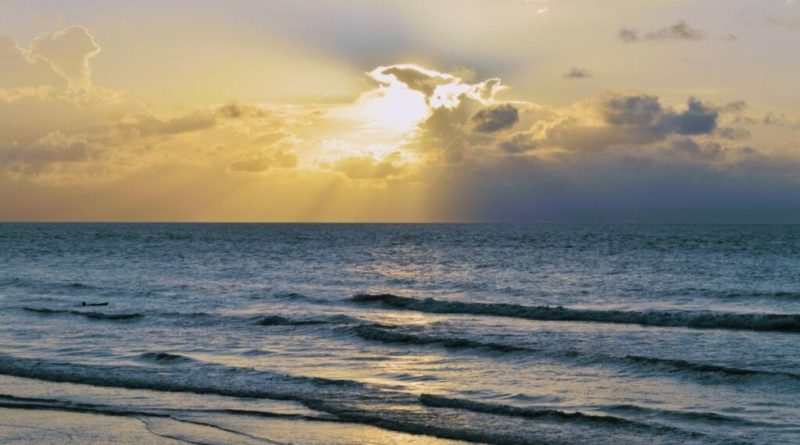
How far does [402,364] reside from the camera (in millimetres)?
23188

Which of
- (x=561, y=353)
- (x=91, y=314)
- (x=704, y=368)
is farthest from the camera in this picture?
(x=91, y=314)

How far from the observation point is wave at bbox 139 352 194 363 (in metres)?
23.5

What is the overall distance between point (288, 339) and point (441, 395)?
10.7 meters

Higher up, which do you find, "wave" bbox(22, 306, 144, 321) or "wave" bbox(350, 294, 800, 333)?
"wave" bbox(350, 294, 800, 333)

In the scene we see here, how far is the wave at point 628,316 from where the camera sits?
3114 cm

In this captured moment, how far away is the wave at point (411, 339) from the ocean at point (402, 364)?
0.13 metres

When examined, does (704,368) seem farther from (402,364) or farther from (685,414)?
(402,364)

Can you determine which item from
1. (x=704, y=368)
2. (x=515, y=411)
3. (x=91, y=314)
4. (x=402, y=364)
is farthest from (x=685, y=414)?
(x=91, y=314)

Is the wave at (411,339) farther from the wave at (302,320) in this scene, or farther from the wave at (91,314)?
the wave at (91,314)

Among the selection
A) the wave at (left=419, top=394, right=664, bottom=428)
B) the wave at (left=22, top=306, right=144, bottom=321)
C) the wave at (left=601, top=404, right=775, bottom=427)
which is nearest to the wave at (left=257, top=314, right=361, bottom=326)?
the wave at (left=22, top=306, right=144, bottom=321)

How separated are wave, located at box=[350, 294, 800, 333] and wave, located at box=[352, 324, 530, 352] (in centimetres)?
741

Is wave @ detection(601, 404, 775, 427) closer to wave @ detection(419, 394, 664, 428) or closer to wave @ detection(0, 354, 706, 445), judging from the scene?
wave @ detection(419, 394, 664, 428)

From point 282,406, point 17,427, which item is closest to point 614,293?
point 282,406

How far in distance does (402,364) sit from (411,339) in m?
4.53
